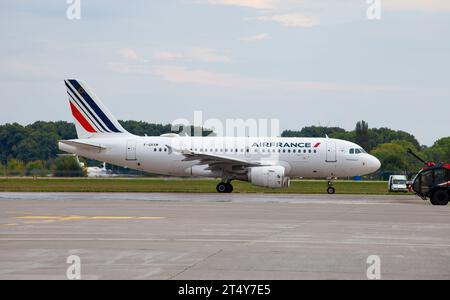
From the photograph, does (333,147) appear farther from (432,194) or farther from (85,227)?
(85,227)

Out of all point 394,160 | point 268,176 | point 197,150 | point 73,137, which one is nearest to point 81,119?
point 197,150

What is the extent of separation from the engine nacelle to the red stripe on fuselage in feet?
36.7

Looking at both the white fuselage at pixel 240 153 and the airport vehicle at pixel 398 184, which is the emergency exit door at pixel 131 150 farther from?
the airport vehicle at pixel 398 184

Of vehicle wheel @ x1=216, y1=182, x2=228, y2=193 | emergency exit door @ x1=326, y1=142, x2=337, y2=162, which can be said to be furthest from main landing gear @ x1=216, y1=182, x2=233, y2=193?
emergency exit door @ x1=326, y1=142, x2=337, y2=162

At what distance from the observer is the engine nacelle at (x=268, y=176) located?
45156mm

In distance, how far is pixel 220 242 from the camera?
18156 millimetres

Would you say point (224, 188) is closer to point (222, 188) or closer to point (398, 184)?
point (222, 188)

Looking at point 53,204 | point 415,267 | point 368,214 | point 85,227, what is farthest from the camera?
point 53,204

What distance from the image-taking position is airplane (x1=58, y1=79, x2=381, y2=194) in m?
49.0

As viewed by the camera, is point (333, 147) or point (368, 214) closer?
point (368, 214)

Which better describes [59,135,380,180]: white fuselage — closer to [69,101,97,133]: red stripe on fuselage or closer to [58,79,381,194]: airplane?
[58,79,381,194]: airplane
